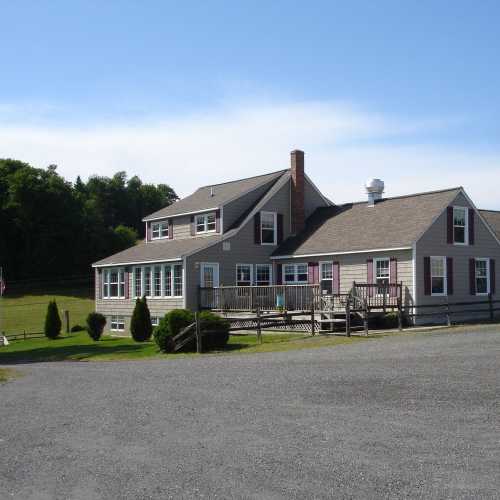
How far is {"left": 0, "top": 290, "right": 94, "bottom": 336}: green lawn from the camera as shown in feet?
177

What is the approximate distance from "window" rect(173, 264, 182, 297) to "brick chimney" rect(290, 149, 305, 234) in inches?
292

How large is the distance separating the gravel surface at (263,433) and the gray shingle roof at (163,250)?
18.9 meters

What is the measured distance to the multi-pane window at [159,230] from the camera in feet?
140

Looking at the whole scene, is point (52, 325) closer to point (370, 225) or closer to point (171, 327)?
point (171, 327)

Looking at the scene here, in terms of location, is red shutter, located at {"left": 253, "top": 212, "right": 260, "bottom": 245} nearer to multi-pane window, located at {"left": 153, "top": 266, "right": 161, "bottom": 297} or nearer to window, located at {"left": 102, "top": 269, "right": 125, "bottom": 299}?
multi-pane window, located at {"left": 153, "top": 266, "right": 161, "bottom": 297}

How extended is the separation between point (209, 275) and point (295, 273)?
15.1 feet

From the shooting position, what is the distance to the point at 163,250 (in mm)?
39062

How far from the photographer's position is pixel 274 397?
1293cm

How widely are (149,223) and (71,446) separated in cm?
3526

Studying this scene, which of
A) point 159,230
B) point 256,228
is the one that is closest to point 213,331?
point 256,228

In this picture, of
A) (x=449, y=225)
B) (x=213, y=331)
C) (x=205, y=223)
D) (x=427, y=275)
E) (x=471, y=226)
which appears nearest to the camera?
(x=213, y=331)

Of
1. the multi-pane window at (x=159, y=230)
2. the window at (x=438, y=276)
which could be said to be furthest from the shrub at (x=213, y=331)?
the multi-pane window at (x=159, y=230)

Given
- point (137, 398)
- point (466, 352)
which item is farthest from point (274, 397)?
point (466, 352)

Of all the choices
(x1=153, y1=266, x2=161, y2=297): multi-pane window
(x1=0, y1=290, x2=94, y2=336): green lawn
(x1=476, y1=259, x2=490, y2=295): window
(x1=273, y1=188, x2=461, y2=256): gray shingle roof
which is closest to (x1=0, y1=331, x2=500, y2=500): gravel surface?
(x1=273, y1=188, x2=461, y2=256): gray shingle roof
